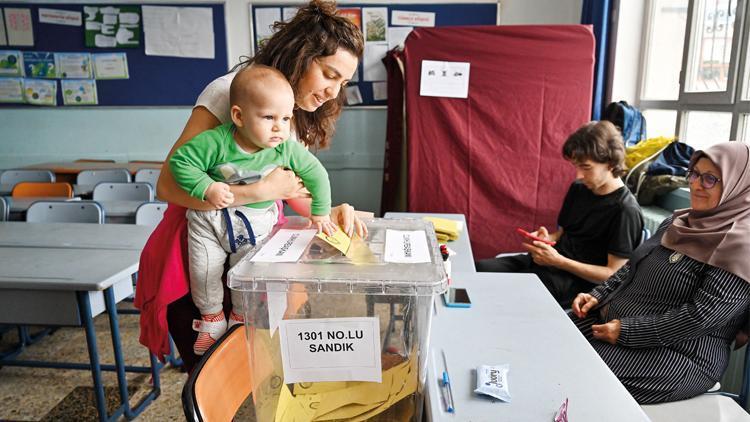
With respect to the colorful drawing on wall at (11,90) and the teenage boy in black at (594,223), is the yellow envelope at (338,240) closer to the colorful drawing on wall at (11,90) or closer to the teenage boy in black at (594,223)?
the teenage boy in black at (594,223)

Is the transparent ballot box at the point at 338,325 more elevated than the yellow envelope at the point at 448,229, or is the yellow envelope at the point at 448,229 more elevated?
the transparent ballot box at the point at 338,325

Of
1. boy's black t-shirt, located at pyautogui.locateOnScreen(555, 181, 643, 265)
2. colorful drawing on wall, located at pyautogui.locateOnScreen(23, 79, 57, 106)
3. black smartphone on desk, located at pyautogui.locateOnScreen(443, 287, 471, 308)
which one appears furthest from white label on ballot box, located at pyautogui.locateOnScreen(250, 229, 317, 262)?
colorful drawing on wall, located at pyautogui.locateOnScreen(23, 79, 57, 106)

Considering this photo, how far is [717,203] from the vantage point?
143cm

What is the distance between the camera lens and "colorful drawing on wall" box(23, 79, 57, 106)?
447 centimetres

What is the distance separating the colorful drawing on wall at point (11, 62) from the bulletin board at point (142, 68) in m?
0.05

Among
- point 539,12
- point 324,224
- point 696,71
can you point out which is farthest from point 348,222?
point 539,12

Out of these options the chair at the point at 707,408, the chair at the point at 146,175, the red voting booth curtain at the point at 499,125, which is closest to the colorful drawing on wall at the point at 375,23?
the red voting booth curtain at the point at 499,125

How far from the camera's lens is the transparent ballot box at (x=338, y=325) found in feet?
2.43

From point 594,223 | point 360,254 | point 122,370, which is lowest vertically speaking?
point 122,370

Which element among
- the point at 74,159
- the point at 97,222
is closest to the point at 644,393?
the point at 97,222

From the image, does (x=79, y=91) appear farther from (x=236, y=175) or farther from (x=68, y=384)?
(x=236, y=175)

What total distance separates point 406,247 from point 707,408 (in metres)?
1.10

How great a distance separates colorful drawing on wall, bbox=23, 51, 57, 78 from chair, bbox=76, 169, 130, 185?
126cm

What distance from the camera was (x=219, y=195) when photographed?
949 mm
